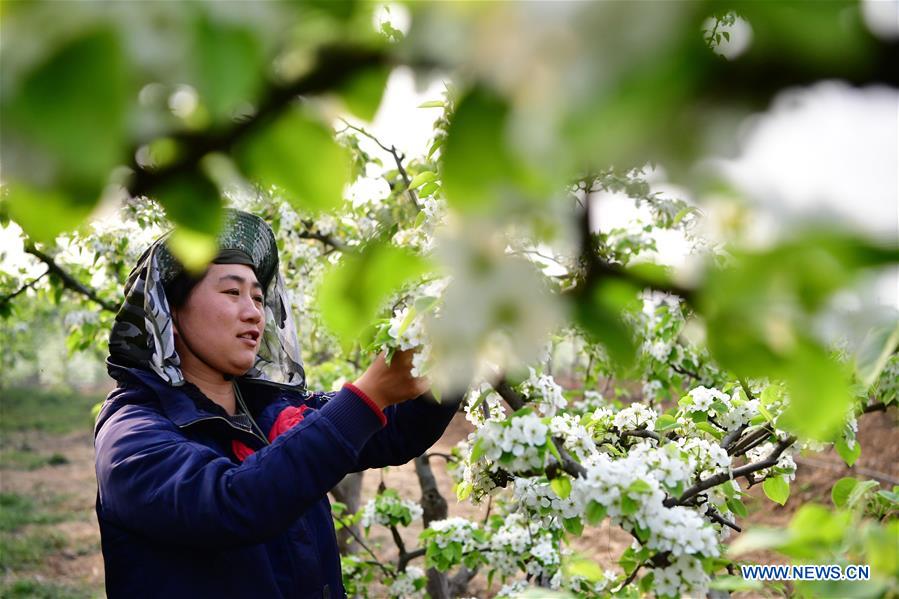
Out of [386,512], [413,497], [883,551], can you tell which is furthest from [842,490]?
[413,497]

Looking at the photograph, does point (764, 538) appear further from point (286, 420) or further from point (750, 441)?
point (286, 420)

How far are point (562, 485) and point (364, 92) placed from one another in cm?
123

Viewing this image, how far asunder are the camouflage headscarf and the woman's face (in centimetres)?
7

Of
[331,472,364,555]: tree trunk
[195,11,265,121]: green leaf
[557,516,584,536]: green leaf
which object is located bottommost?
[195,11,265,121]: green leaf

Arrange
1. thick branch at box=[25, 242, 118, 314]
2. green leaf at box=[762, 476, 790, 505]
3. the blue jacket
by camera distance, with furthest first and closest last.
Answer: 1. thick branch at box=[25, 242, 118, 314]
2. green leaf at box=[762, 476, 790, 505]
3. the blue jacket

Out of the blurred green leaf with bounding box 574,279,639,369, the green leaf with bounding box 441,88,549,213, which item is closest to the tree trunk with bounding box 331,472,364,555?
the blurred green leaf with bounding box 574,279,639,369

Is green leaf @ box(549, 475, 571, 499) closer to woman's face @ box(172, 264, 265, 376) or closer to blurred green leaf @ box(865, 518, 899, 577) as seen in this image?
blurred green leaf @ box(865, 518, 899, 577)

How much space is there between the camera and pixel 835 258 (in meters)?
0.43

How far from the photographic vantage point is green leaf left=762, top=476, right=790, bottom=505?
2.07 metres

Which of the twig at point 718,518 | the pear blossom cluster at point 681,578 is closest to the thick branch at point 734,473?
the twig at point 718,518

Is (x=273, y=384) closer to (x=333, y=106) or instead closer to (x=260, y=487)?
(x=260, y=487)

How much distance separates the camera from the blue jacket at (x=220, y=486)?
1720 millimetres

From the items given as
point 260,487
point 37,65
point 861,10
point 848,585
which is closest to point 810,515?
point 848,585

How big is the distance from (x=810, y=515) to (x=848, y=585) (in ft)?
0.28
